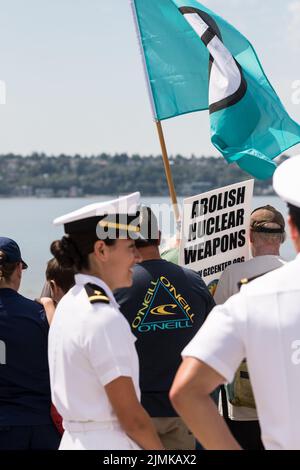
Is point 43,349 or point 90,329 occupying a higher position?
point 90,329

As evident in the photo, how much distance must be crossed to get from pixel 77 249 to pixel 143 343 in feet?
3.47

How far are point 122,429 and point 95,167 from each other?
7213cm

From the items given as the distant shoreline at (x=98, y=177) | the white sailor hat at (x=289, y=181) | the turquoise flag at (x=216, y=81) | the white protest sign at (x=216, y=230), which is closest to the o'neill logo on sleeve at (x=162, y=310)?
the white protest sign at (x=216, y=230)

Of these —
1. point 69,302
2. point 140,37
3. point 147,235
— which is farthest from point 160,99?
point 69,302

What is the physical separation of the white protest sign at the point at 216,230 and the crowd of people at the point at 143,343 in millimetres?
292

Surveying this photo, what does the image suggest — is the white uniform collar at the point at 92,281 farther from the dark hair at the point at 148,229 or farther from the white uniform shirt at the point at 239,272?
the white uniform shirt at the point at 239,272

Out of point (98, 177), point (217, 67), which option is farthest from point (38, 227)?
point (217, 67)

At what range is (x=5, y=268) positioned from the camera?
415 cm

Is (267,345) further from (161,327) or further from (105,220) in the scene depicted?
(161,327)

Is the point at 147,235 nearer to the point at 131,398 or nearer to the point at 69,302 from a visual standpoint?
the point at 69,302

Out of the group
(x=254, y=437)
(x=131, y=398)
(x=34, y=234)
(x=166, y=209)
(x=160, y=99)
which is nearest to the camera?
(x=131, y=398)

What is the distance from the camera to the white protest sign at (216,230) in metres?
5.04

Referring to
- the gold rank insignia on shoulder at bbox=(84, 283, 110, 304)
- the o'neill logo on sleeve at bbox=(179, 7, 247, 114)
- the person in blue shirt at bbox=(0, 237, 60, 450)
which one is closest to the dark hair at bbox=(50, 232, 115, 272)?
the gold rank insignia on shoulder at bbox=(84, 283, 110, 304)

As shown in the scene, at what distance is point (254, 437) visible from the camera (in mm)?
4633
